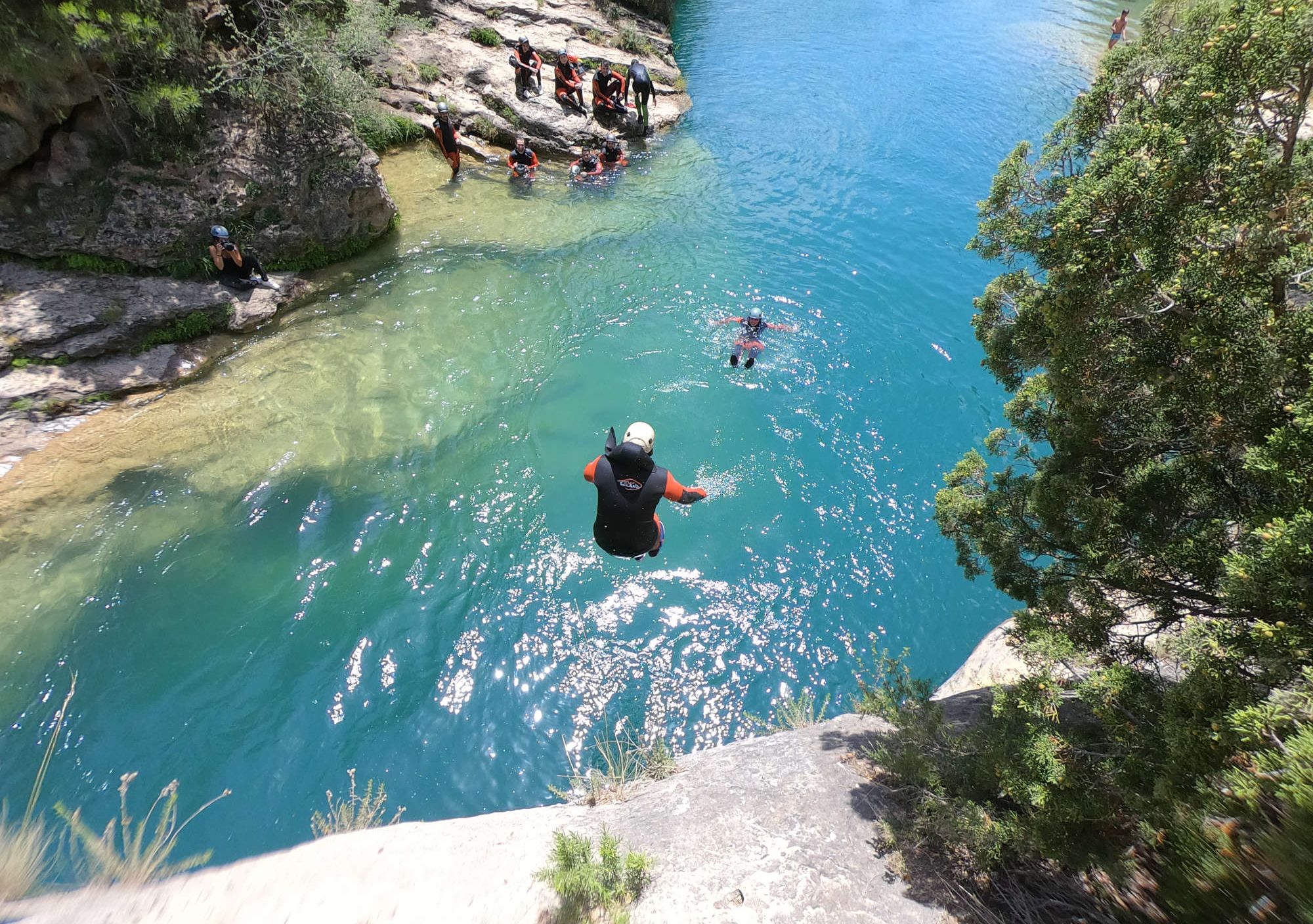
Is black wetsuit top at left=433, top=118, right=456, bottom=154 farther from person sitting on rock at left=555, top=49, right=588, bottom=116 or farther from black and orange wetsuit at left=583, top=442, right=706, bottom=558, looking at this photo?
black and orange wetsuit at left=583, top=442, right=706, bottom=558

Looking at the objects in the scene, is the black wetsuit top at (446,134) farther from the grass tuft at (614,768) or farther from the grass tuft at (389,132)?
the grass tuft at (614,768)

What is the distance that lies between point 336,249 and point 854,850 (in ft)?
47.9

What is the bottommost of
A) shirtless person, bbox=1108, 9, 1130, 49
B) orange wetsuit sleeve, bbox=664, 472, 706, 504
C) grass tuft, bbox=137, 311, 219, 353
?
grass tuft, bbox=137, 311, 219, 353

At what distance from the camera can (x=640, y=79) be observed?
1981 cm

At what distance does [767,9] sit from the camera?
32156 mm

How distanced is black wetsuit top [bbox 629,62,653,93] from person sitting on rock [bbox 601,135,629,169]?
92.9 inches

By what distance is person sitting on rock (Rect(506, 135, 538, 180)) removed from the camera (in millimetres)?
17438

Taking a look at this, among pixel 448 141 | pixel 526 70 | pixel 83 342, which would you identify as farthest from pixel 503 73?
pixel 83 342

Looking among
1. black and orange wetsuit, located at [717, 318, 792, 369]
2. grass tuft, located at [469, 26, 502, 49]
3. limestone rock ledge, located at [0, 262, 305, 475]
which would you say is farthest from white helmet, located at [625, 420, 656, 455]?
grass tuft, located at [469, 26, 502, 49]

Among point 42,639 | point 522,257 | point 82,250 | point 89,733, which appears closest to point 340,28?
point 522,257

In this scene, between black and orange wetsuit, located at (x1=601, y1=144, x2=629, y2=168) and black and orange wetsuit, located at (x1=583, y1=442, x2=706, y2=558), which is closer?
black and orange wetsuit, located at (x1=583, y1=442, x2=706, y2=558)

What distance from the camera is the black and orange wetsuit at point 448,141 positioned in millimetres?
16203

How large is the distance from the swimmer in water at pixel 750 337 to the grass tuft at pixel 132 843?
9632 mm

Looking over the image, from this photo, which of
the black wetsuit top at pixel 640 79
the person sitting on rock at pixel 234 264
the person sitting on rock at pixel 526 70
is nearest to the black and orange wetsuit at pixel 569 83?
the person sitting on rock at pixel 526 70
